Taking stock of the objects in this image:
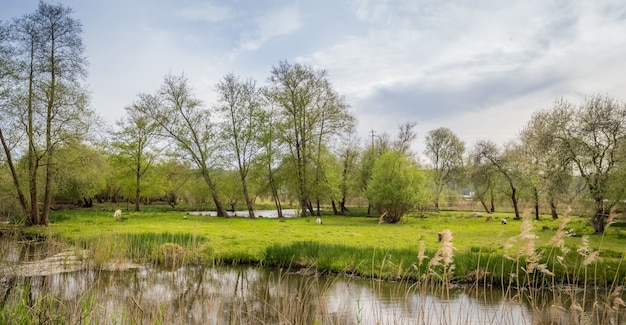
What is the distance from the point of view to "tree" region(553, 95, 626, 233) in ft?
68.2

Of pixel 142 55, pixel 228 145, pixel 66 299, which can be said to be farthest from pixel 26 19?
pixel 66 299

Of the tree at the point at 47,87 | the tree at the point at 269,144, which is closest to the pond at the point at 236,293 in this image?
the tree at the point at 47,87

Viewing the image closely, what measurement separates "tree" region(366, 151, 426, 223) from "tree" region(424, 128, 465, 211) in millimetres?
25051

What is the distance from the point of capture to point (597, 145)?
865 inches

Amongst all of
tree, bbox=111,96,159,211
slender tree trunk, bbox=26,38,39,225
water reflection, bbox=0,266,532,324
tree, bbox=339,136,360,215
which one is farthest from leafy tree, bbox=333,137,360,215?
water reflection, bbox=0,266,532,324

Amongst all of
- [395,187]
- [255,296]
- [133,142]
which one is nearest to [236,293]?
[255,296]

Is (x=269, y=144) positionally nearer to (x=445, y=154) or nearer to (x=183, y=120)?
(x=183, y=120)

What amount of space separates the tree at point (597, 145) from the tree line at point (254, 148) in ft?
0.23

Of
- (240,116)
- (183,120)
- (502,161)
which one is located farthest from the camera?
(502,161)

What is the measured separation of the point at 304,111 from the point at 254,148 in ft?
19.6

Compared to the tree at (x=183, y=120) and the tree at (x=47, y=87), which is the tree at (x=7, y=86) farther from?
the tree at (x=183, y=120)

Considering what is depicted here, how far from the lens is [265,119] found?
125 feet

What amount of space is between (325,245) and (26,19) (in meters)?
22.2

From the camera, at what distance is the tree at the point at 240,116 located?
37.0 m
